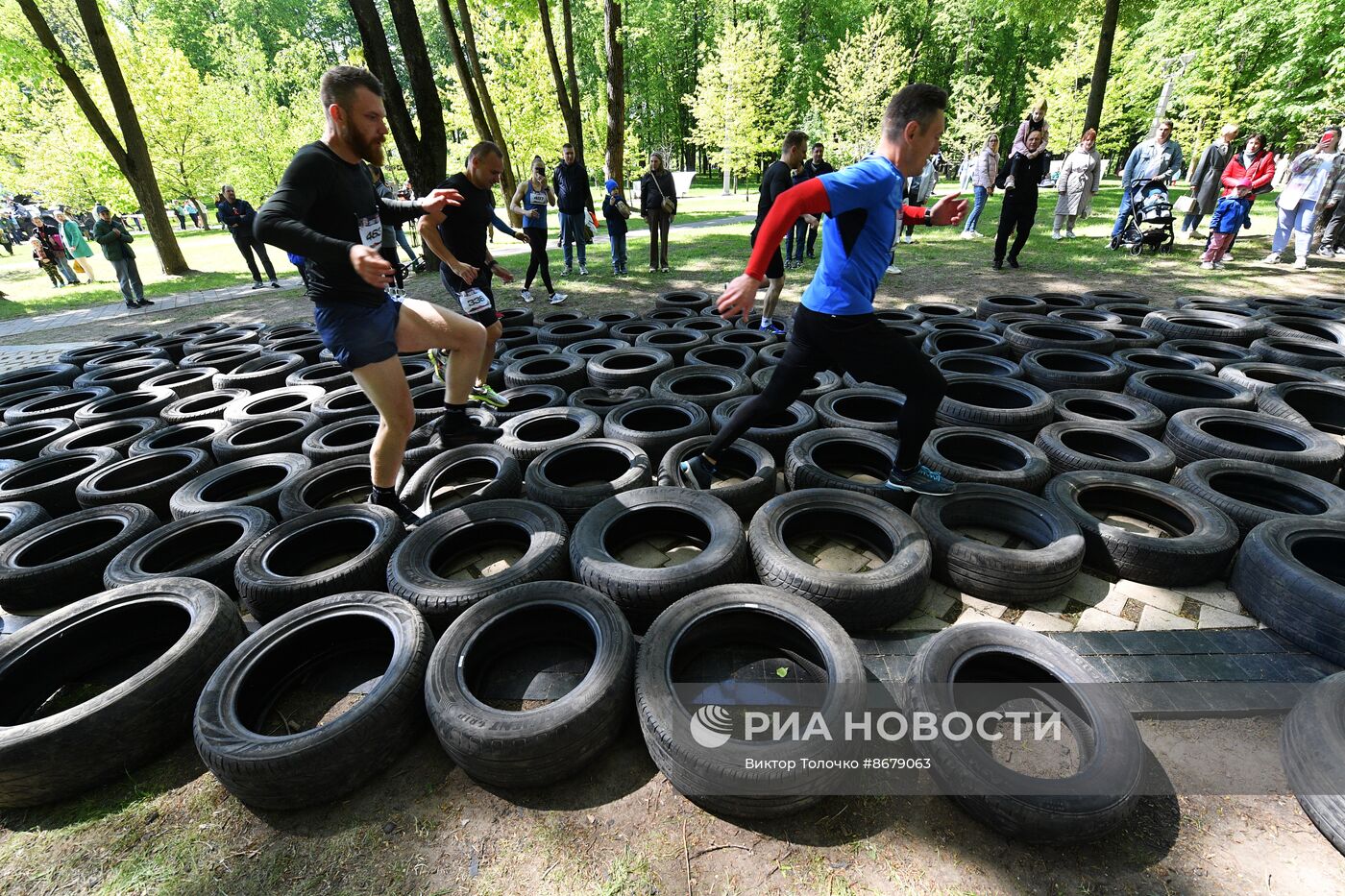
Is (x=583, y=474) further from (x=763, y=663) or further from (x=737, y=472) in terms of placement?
(x=763, y=663)

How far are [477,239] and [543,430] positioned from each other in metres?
2.69

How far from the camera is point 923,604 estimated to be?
324cm

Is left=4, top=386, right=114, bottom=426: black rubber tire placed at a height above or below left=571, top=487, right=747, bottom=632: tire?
above

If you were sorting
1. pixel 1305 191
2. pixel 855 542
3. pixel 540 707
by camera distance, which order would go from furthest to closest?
pixel 1305 191 < pixel 855 542 < pixel 540 707

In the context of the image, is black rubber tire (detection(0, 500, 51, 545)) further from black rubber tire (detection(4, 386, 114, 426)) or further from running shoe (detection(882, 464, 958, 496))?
running shoe (detection(882, 464, 958, 496))

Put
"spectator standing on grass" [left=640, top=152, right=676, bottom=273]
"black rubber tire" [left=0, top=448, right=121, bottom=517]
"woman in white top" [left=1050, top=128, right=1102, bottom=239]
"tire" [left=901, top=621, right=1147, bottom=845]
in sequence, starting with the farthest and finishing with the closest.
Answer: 1. "woman in white top" [left=1050, top=128, right=1102, bottom=239]
2. "spectator standing on grass" [left=640, top=152, right=676, bottom=273]
3. "black rubber tire" [left=0, top=448, right=121, bottom=517]
4. "tire" [left=901, top=621, right=1147, bottom=845]

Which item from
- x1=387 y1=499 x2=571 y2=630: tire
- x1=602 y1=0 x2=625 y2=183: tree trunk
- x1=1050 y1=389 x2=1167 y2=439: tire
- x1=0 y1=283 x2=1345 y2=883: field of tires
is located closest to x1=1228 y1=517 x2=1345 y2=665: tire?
x1=0 y1=283 x2=1345 y2=883: field of tires

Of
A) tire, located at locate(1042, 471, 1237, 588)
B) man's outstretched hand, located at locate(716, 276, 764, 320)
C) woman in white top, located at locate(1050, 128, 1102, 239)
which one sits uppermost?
woman in white top, located at locate(1050, 128, 1102, 239)

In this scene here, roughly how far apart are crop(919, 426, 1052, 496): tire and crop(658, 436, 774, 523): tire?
40.7 inches

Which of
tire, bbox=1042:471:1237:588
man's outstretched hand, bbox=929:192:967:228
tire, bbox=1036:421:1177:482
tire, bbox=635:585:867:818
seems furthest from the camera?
tire, bbox=1036:421:1177:482

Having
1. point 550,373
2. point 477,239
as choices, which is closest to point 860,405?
point 550,373

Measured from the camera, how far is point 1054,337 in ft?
22.6

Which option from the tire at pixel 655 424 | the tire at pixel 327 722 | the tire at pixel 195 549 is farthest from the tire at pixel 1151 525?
the tire at pixel 195 549

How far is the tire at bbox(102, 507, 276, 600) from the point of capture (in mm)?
3305
